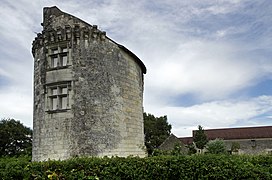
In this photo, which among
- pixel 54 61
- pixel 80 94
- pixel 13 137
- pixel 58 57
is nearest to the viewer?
pixel 80 94

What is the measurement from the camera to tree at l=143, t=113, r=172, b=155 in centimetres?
4769

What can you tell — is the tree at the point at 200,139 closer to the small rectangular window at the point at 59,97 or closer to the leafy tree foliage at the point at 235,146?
the leafy tree foliage at the point at 235,146

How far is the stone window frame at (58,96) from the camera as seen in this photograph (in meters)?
15.7

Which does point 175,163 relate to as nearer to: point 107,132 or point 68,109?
point 107,132

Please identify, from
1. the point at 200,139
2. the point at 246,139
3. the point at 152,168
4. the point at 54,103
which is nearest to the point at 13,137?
the point at 200,139

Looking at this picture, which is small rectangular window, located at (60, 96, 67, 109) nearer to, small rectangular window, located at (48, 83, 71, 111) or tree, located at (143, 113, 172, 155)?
small rectangular window, located at (48, 83, 71, 111)

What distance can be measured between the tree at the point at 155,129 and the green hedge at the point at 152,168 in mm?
36870

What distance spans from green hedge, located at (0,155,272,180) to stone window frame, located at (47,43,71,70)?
653cm

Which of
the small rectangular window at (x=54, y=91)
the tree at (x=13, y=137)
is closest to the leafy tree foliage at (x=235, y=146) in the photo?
the tree at (x=13, y=137)

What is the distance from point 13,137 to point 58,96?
1255 inches

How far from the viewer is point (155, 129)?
4853 centimetres

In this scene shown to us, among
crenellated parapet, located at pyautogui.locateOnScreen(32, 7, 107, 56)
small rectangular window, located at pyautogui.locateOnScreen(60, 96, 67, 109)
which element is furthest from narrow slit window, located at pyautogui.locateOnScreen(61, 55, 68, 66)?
small rectangular window, located at pyautogui.locateOnScreen(60, 96, 67, 109)

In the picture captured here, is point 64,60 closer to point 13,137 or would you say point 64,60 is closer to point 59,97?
point 59,97

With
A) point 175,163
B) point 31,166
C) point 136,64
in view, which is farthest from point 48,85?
point 175,163
